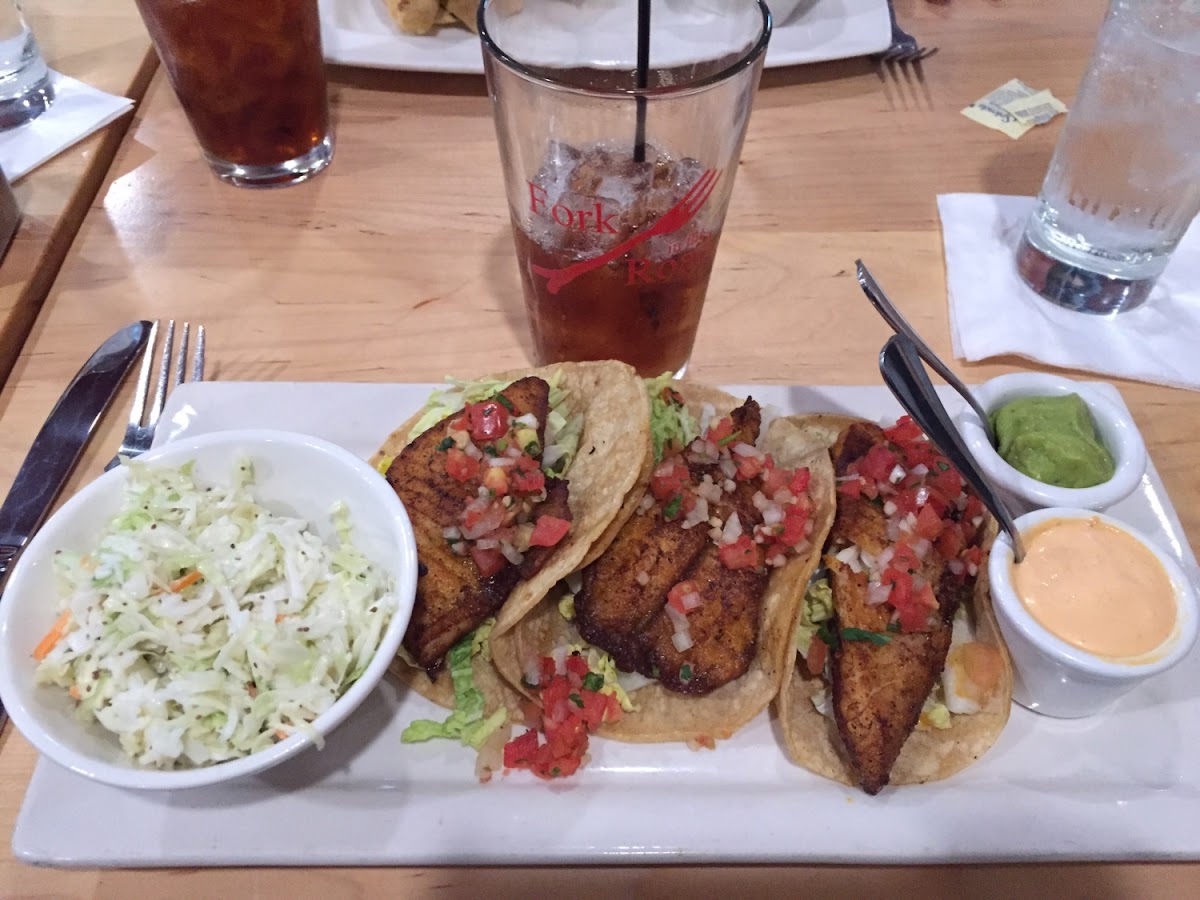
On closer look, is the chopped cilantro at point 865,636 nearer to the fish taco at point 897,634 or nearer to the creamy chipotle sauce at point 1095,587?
the fish taco at point 897,634

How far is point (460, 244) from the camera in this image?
268cm

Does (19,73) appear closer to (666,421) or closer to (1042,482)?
(666,421)

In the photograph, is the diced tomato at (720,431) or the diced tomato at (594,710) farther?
the diced tomato at (720,431)

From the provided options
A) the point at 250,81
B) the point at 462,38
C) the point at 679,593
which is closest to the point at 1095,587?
the point at 679,593

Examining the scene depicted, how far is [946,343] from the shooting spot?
2414mm

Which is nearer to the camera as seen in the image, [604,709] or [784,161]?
[604,709]

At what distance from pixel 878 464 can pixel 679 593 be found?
51cm

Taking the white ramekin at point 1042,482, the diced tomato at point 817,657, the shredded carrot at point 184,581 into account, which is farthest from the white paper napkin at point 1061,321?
the shredded carrot at point 184,581

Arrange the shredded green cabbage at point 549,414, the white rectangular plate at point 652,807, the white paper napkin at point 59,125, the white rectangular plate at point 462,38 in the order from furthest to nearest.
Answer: the white rectangular plate at point 462,38 < the white paper napkin at point 59,125 < the shredded green cabbage at point 549,414 < the white rectangular plate at point 652,807

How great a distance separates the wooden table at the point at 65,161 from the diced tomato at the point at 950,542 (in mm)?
2346

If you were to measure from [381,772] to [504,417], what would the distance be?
722 mm

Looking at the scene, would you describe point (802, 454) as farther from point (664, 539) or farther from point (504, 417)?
point (504, 417)

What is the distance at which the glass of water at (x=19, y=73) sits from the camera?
2.87 meters

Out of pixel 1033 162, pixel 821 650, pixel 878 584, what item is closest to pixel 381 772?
pixel 821 650
